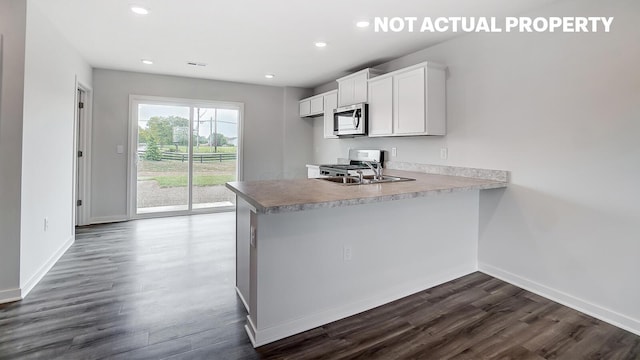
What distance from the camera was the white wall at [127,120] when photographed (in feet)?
15.9

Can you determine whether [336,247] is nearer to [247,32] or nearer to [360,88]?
[247,32]

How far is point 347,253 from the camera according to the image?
2.25 metres

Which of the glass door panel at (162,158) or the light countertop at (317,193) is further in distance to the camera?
the glass door panel at (162,158)

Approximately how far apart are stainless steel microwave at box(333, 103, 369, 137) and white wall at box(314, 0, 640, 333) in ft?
3.72

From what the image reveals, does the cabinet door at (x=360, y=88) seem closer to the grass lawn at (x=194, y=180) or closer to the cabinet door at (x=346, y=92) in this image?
the cabinet door at (x=346, y=92)

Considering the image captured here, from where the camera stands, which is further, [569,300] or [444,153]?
[444,153]

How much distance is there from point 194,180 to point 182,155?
1.55ft

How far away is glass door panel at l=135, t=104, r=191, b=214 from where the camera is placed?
→ 17.0 feet

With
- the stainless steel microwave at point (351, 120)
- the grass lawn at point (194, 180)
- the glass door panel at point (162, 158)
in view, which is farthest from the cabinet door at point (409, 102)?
the glass door panel at point (162, 158)

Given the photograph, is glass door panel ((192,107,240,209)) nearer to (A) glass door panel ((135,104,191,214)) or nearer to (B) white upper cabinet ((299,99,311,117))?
(A) glass door panel ((135,104,191,214))

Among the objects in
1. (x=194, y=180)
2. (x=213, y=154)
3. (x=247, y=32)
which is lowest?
(x=194, y=180)

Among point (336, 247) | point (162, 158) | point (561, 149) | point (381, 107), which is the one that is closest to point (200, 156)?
point (162, 158)

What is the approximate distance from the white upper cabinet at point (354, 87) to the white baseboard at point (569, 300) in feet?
8.18

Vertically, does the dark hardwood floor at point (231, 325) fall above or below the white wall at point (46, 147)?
below
